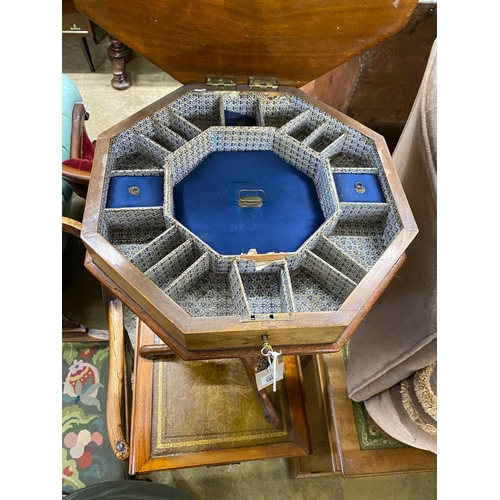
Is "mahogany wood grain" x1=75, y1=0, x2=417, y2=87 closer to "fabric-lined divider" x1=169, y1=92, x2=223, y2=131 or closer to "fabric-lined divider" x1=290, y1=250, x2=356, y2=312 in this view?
"fabric-lined divider" x1=169, y1=92, x2=223, y2=131

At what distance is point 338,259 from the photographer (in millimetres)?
979

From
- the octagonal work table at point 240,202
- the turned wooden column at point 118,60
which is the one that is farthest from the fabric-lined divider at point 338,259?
the turned wooden column at point 118,60

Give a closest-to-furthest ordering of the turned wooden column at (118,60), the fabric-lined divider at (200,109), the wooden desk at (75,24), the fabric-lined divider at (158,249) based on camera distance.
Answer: the fabric-lined divider at (158,249) < the fabric-lined divider at (200,109) < the wooden desk at (75,24) < the turned wooden column at (118,60)

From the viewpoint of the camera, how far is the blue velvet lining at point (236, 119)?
1.19m

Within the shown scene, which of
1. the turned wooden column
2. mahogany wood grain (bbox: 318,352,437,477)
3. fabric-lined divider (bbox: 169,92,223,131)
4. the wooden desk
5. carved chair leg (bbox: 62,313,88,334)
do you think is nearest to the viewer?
fabric-lined divider (bbox: 169,92,223,131)

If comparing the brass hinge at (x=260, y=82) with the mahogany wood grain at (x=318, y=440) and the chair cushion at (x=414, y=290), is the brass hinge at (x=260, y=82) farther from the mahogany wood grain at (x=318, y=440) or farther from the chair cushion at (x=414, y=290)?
the mahogany wood grain at (x=318, y=440)

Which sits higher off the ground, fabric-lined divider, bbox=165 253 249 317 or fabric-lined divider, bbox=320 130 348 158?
fabric-lined divider, bbox=320 130 348 158

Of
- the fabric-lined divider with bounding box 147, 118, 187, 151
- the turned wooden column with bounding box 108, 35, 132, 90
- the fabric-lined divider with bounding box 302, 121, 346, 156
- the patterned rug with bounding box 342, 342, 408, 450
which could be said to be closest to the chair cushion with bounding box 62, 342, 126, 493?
the fabric-lined divider with bounding box 147, 118, 187, 151

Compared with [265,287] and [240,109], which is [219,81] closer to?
[240,109]

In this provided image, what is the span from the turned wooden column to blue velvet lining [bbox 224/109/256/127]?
1438mm

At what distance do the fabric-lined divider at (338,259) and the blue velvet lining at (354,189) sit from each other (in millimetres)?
125

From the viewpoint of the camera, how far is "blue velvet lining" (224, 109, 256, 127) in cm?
119

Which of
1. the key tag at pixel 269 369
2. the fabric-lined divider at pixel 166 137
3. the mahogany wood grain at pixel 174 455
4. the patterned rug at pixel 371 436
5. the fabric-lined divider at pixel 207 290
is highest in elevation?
the fabric-lined divider at pixel 166 137

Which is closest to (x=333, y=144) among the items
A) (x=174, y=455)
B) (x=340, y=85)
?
(x=340, y=85)
